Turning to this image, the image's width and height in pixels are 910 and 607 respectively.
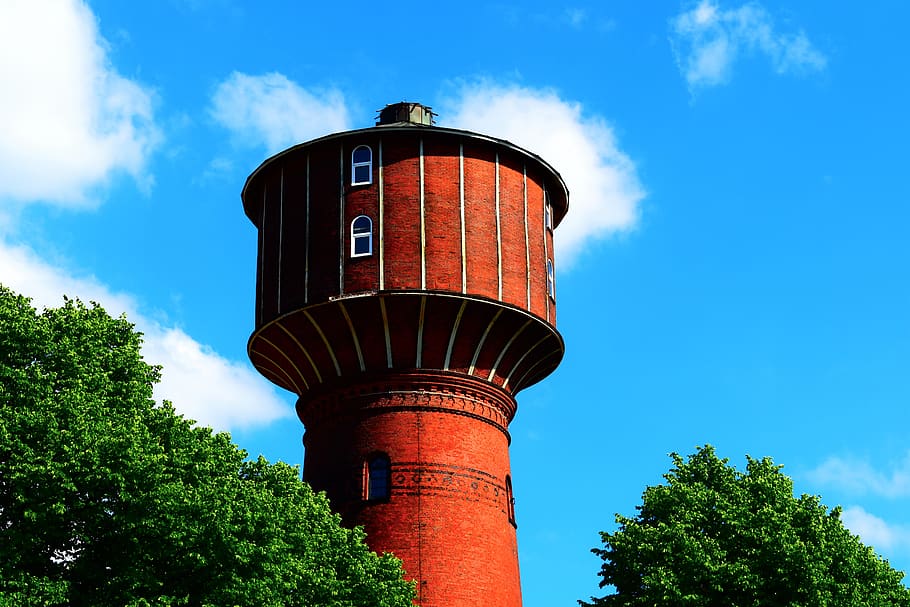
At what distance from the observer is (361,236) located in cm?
2659

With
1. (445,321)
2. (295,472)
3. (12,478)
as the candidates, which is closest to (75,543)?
(12,478)

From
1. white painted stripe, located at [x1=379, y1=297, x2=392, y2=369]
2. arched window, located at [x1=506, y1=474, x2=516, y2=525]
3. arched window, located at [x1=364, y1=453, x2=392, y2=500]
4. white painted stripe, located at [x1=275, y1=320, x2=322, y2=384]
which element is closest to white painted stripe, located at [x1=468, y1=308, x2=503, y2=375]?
white painted stripe, located at [x1=379, y1=297, x2=392, y2=369]

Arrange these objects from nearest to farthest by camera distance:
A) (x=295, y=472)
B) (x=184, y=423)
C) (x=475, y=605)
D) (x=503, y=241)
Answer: (x=184, y=423) < (x=295, y=472) < (x=475, y=605) < (x=503, y=241)

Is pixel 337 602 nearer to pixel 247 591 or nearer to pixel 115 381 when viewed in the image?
pixel 247 591

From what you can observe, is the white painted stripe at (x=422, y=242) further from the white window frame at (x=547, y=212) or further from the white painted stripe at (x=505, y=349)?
the white window frame at (x=547, y=212)

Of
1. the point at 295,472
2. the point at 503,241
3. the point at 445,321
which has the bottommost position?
the point at 295,472

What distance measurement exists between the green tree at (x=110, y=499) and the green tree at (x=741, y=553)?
298 inches

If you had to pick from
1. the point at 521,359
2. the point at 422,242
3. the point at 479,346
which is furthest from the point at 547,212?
the point at 479,346

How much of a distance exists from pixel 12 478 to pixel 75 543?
1.57 m

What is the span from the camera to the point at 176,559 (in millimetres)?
18766

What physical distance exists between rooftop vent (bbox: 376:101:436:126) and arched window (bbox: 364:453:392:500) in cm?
908

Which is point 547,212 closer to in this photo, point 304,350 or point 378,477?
point 304,350

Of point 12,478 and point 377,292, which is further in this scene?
point 377,292

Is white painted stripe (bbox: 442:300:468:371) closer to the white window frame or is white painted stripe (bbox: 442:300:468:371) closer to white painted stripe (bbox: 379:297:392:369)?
white painted stripe (bbox: 379:297:392:369)
